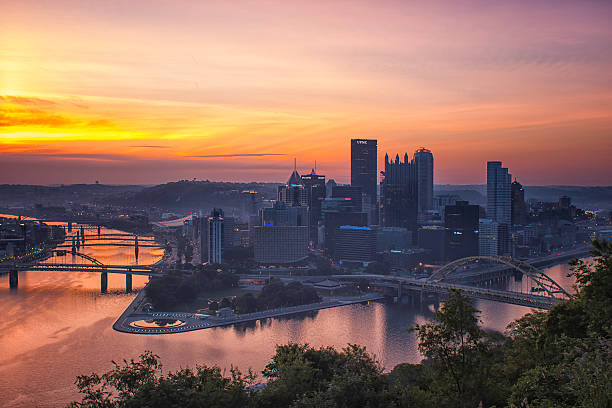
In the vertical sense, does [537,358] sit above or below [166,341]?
above

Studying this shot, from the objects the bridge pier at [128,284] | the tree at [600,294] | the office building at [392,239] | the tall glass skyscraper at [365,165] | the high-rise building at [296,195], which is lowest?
the bridge pier at [128,284]

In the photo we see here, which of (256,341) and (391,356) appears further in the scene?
(256,341)

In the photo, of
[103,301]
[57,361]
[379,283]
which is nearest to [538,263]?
[379,283]

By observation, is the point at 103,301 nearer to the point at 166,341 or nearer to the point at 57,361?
the point at 166,341

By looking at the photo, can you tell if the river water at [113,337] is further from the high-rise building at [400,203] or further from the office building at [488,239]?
the high-rise building at [400,203]

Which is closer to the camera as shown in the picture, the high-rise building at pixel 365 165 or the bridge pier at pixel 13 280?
the bridge pier at pixel 13 280

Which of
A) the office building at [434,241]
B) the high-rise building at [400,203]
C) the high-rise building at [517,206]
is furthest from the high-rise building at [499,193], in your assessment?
the office building at [434,241]
